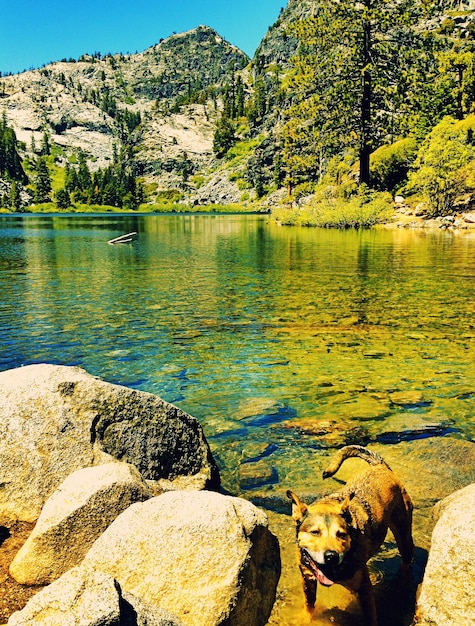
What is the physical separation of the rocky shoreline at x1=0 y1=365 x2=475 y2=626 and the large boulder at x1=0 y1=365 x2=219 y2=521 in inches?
0.5

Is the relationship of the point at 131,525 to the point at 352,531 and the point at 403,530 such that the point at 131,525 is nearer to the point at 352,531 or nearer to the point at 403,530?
the point at 352,531

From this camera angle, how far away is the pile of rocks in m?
3.26

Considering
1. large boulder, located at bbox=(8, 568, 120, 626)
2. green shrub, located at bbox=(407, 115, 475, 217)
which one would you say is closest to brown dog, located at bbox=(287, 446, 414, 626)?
large boulder, located at bbox=(8, 568, 120, 626)

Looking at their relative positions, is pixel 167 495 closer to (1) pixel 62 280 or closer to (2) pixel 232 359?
(2) pixel 232 359

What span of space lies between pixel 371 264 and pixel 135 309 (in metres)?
15.6

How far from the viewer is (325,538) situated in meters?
3.88

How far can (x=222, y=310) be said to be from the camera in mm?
17594

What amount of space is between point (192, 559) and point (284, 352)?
892 cm

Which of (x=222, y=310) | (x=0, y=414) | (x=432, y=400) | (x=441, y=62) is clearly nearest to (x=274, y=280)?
(x=222, y=310)

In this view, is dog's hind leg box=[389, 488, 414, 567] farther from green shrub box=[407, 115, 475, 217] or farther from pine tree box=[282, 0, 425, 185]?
pine tree box=[282, 0, 425, 185]

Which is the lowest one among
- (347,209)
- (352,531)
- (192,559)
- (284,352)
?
(284,352)

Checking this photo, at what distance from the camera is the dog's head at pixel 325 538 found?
3.85m

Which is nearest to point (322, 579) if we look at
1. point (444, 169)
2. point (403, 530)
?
point (403, 530)

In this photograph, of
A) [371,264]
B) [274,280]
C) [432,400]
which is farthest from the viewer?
[371,264]
